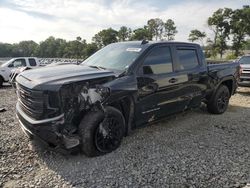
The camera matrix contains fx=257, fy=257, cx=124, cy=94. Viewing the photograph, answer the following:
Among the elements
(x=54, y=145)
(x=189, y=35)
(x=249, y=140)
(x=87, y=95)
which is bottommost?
(x=249, y=140)

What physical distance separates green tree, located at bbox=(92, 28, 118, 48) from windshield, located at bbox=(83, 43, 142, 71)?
5361 cm

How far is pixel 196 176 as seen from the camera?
11.7 feet

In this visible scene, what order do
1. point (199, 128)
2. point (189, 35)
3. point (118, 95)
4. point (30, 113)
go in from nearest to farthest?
point (30, 113)
point (118, 95)
point (199, 128)
point (189, 35)

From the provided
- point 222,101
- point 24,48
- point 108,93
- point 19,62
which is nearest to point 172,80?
point 108,93

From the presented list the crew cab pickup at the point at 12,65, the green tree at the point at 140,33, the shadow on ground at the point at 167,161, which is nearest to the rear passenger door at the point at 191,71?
the shadow on ground at the point at 167,161

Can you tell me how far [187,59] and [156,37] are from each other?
54.7 metres

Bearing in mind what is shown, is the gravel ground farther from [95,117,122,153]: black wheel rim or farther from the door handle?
the door handle

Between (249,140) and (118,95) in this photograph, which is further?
(249,140)

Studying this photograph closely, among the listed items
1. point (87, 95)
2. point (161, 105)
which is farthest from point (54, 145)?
point (161, 105)

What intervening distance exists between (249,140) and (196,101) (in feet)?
4.69

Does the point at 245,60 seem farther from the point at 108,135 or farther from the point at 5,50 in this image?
the point at 5,50

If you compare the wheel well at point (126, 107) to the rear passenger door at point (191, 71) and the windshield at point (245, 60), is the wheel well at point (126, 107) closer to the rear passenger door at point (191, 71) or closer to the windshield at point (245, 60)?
the rear passenger door at point (191, 71)

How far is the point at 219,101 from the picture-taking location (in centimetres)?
676

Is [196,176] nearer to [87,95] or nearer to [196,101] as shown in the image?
[87,95]
